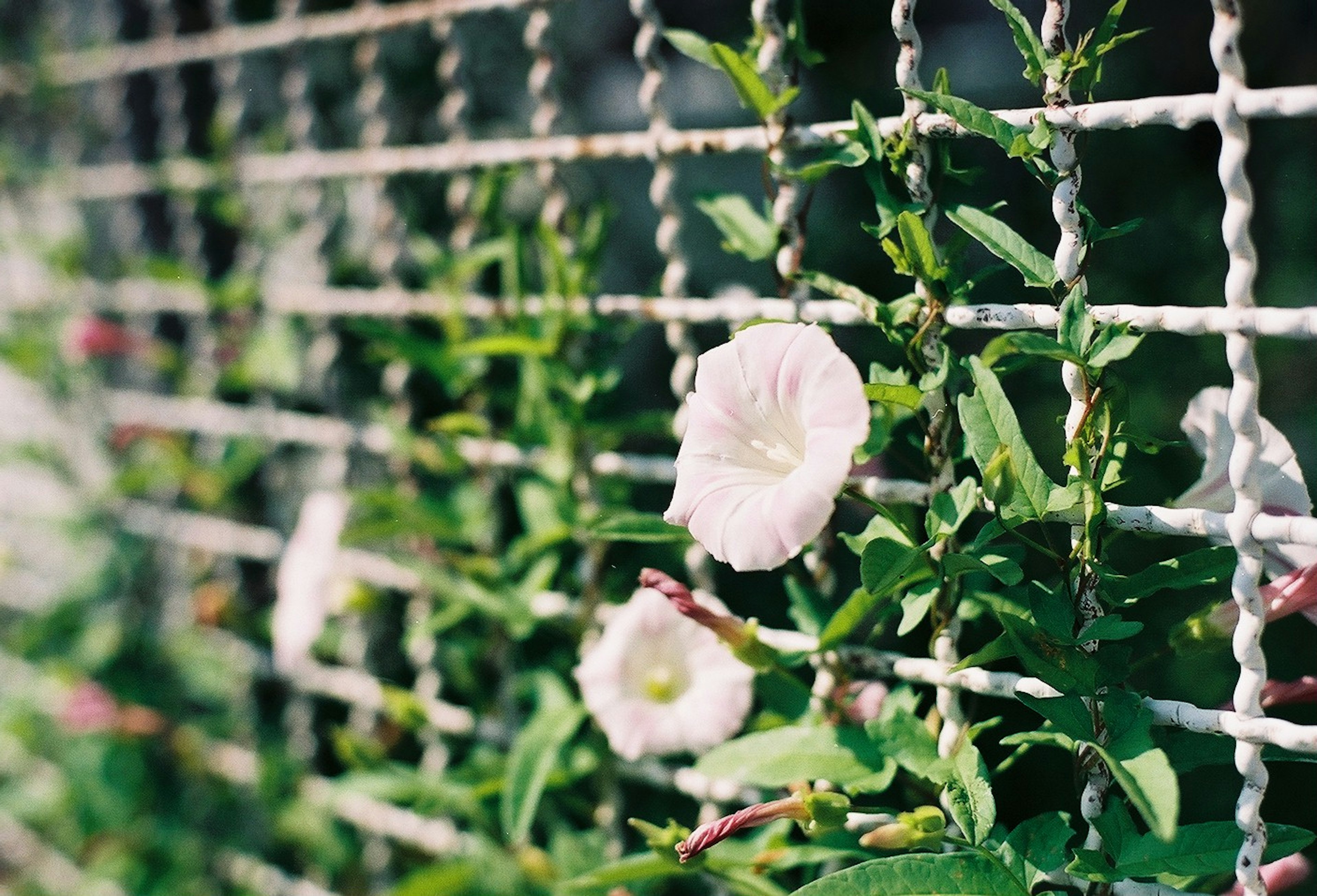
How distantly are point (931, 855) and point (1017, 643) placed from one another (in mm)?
156

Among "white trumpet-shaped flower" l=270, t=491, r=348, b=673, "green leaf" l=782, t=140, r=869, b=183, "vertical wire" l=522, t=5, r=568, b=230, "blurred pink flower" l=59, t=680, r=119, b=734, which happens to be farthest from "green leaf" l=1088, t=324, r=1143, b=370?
"blurred pink flower" l=59, t=680, r=119, b=734

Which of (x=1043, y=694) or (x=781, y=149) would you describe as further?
(x=781, y=149)

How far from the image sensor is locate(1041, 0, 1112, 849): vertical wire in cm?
73

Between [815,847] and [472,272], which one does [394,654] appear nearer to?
[472,272]

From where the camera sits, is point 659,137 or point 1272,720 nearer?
point 1272,720

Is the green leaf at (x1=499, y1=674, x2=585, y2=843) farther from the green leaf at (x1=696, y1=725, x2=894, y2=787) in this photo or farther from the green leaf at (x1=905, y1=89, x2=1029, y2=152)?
the green leaf at (x1=905, y1=89, x2=1029, y2=152)

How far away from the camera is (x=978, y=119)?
743 millimetres

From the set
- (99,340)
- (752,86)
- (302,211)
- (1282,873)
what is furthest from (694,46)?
(99,340)

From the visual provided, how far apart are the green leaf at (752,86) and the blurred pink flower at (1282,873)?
2.16 feet

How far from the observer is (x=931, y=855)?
755 mm

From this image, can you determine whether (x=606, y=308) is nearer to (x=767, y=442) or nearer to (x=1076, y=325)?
(x=767, y=442)

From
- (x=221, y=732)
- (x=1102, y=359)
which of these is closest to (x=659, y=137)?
(x=1102, y=359)

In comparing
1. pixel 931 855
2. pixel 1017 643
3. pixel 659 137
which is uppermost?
pixel 659 137

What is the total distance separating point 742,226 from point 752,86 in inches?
4.6
